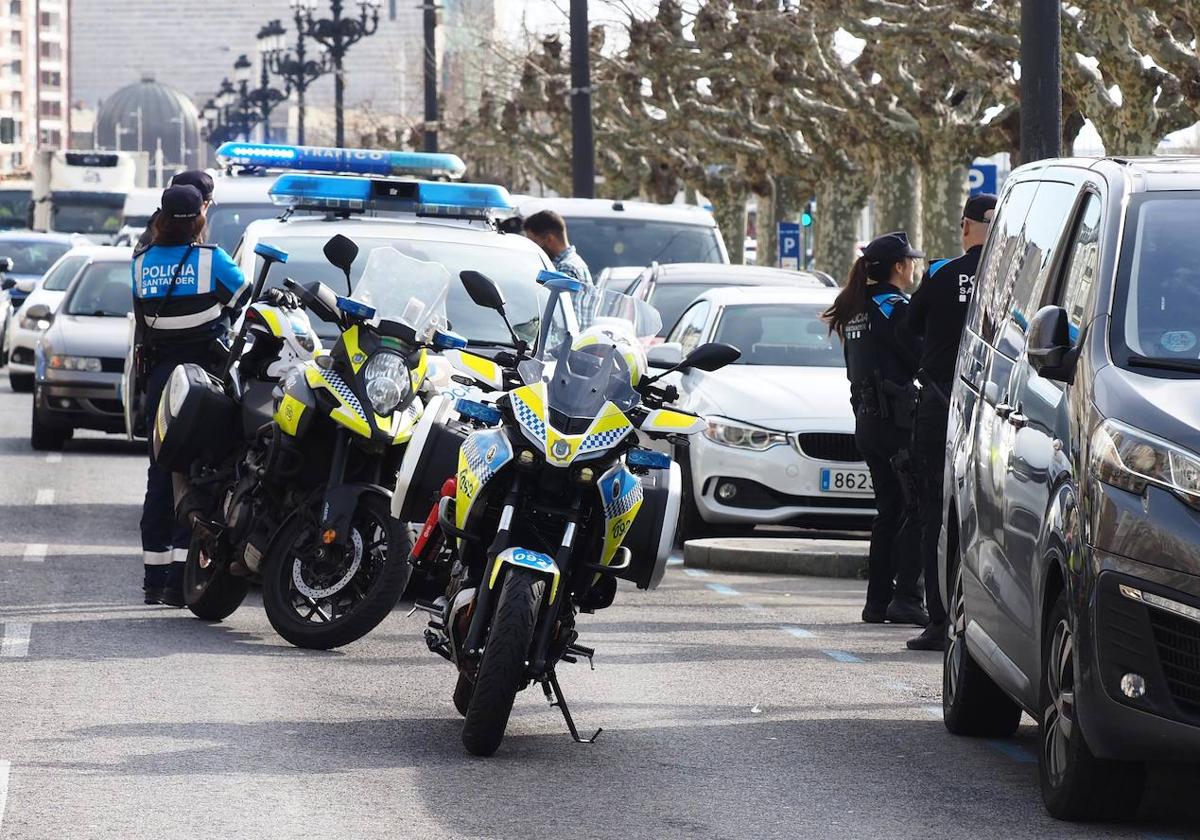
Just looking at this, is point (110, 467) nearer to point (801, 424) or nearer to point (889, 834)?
→ point (801, 424)

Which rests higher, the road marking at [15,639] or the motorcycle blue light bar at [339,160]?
the motorcycle blue light bar at [339,160]

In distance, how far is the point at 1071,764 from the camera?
6480 millimetres

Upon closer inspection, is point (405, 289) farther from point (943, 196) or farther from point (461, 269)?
point (943, 196)

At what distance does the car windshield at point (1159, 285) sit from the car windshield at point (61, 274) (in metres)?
21.6

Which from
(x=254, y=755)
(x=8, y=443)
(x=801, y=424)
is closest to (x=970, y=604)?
(x=254, y=755)

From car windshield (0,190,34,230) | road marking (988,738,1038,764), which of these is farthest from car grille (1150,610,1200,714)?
car windshield (0,190,34,230)

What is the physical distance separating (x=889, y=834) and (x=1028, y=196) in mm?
2656

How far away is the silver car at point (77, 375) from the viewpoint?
64.4ft

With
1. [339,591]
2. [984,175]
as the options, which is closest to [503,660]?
[339,591]

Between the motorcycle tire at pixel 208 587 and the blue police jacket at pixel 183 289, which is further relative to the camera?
the blue police jacket at pixel 183 289

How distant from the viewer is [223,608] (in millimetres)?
10672

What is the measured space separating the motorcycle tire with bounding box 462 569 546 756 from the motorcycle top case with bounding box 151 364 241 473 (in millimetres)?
3473

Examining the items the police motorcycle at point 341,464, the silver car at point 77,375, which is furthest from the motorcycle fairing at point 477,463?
the silver car at point 77,375

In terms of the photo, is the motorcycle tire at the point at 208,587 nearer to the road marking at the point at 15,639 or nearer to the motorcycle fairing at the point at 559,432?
the road marking at the point at 15,639
